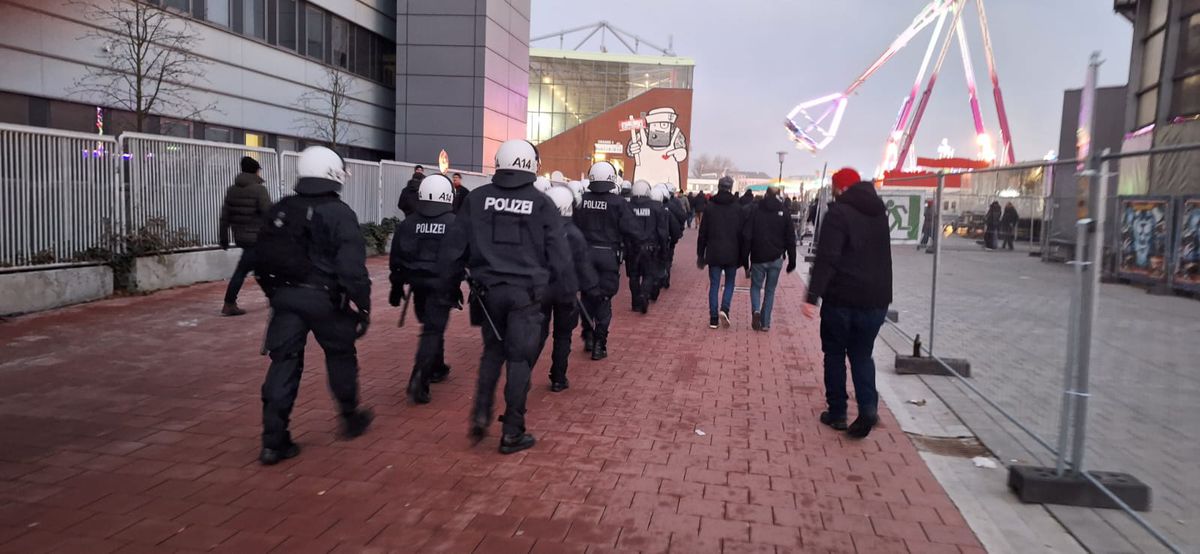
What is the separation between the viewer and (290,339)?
4441 mm

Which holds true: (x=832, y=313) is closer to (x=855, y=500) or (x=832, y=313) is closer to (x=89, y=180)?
(x=855, y=500)

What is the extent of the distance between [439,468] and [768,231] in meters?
5.73

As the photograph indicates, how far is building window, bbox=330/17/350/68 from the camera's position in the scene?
937 inches

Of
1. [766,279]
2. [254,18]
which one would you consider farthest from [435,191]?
[254,18]

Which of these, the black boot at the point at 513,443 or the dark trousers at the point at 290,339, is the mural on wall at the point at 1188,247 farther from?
the dark trousers at the point at 290,339

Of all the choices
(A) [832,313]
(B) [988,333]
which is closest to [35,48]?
(A) [832,313]

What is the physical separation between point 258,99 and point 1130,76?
22.3 meters

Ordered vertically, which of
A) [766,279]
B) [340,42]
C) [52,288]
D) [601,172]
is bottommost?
[52,288]

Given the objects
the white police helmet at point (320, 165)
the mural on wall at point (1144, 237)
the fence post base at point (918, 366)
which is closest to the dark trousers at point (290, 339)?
the white police helmet at point (320, 165)

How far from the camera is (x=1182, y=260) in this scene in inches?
144

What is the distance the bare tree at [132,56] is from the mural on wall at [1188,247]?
13.9 meters

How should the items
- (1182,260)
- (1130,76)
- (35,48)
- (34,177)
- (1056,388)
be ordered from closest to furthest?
(1182,260) < (1056,388) < (34,177) < (35,48) < (1130,76)

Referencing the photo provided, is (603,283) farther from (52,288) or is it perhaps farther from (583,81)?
(583,81)

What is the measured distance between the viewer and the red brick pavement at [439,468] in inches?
146
